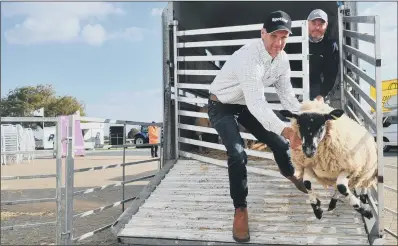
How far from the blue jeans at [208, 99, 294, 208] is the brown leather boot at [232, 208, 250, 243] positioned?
0.07 m

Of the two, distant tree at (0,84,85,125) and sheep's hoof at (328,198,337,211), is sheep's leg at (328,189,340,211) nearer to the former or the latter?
sheep's hoof at (328,198,337,211)

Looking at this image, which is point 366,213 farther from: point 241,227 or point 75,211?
point 75,211

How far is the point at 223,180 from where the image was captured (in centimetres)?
483

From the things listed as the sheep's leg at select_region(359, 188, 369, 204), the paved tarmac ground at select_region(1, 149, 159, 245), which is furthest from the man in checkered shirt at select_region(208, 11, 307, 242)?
the paved tarmac ground at select_region(1, 149, 159, 245)

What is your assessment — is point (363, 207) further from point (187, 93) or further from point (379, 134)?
point (187, 93)

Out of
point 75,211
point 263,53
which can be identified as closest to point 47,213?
point 75,211

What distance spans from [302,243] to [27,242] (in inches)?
134

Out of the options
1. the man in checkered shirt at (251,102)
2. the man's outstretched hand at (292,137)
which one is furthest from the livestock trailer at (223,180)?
the man's outstretched hand at (292,137)

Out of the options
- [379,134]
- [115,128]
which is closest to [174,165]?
[115,128]

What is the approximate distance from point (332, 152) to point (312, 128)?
0.34m

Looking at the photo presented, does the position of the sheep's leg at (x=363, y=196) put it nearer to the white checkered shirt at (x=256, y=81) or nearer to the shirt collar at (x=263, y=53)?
the white checkered shirt at (x=256, y=81)

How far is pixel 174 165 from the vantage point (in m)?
5.55

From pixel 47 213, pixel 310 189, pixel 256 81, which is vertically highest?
pixel 256 81

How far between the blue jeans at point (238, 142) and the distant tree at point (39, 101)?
4365 centimetres
